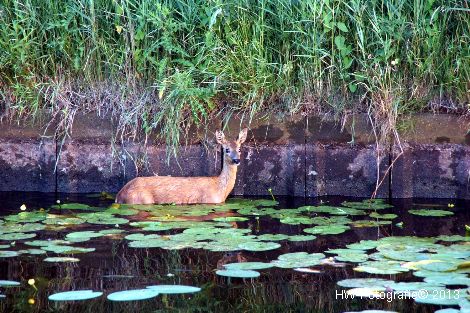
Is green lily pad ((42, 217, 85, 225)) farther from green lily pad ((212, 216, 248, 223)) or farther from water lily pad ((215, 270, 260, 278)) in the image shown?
water lily pad ((215, 270, 260, 278))

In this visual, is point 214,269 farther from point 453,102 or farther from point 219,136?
point 453,102

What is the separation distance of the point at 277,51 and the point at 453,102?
191cm

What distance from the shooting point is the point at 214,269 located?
6.50 metres

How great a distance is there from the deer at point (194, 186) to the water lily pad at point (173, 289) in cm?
314

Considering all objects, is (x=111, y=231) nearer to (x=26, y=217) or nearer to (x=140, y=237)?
(x=140, y=237)

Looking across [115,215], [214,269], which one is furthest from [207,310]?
[115,215]

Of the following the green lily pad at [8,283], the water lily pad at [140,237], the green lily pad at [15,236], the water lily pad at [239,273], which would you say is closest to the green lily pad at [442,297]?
the water lily pad at [239,273]

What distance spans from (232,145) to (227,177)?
0.33m

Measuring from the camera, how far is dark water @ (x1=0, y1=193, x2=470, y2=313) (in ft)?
18.5

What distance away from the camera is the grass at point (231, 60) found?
950 centimetres

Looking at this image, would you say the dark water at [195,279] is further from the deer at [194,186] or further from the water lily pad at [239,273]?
the deer at [194,186]

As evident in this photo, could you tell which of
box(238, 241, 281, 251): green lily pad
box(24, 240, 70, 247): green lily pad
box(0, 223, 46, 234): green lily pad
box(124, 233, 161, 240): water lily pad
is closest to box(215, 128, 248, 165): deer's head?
box(124, 233, 161, 240): water lily pad

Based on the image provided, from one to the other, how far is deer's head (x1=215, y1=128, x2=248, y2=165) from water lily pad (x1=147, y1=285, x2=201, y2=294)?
327 centimetres

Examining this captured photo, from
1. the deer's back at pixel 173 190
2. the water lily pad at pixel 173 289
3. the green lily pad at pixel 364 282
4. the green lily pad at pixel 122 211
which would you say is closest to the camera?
the water lily pad at pixel 173 289
